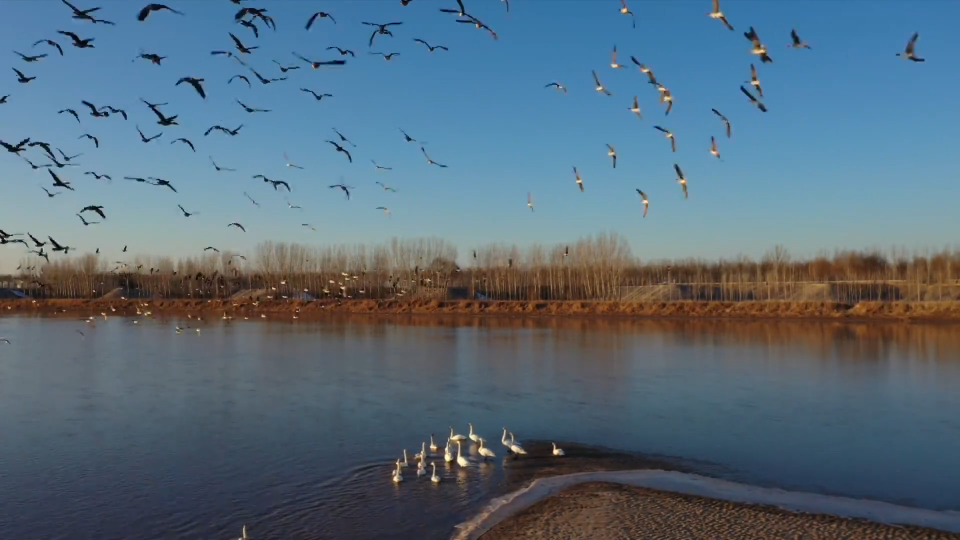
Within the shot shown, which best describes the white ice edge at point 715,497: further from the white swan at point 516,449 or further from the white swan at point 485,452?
the white swan at point 485,452

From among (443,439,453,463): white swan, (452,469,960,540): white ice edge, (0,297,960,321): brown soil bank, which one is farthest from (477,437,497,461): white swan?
(0,297,960,321): brown soil bank

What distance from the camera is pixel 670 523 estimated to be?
10195mm

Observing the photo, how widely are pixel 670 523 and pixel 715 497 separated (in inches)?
63.7

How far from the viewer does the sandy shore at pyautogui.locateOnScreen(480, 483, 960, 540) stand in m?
9.71

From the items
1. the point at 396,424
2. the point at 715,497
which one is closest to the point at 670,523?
the point at 715,497

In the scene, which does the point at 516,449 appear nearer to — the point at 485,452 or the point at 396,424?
the point at 485,452

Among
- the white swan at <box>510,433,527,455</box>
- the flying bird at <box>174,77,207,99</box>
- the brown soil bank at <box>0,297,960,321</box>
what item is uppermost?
the flying bird at <box>174,77,207,99</box>

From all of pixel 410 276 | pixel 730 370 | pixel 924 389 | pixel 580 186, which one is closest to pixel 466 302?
pixel 410 276

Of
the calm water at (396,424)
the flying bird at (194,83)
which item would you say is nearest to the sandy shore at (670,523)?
the calm water at (396,424)

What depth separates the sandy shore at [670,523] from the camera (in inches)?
382

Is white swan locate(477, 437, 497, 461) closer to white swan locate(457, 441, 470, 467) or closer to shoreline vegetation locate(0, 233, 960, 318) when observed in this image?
white swan locate(457, 441, 470, 467)

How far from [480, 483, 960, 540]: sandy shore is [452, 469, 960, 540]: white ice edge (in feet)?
0.87

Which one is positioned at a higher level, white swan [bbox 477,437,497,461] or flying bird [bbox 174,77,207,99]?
flying bird [bbox 174,77,207,99]

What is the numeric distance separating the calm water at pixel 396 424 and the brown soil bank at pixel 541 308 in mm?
18339
